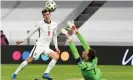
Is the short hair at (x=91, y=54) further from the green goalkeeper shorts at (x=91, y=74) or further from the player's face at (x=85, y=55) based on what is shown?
the green goalkeeper shorts at (x=91, y=74)

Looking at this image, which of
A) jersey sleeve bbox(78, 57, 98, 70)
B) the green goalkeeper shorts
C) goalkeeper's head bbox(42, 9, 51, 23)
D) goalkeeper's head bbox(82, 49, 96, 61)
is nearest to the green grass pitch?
goalkeeper's head bbox(42, 9, 51, 23)

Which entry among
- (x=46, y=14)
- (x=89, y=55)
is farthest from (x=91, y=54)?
(x=46, y=14)

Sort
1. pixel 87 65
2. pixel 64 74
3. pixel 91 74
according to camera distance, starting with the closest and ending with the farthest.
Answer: pixel 87 65 < pixel 91 74 < pixel 64 74

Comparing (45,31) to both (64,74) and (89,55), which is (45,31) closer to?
(89,55)

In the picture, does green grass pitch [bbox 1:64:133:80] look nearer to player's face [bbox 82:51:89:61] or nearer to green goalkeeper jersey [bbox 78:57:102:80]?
green goalkeeper jersey [bbox 78:57:102:80]

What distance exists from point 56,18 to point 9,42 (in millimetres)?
5592

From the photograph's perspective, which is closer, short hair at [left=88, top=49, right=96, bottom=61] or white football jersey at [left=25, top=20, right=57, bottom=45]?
short hair at [left=88, top=49, right=96, bottom=61]

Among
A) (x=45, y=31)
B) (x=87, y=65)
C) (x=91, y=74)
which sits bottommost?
(x=91, y=74)

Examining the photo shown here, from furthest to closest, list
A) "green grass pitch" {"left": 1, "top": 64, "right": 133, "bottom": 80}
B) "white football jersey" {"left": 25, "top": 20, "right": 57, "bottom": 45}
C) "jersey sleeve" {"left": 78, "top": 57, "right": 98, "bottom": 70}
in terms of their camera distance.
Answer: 1. "green grass pitch" {"left": 1, "top": 64, "right": 133, "bottom": 80}
2. "white football jersey" {"left": 25, "top": 20, "right": 57, "bottom": 45}
3. "jersey sleeve" {"left": 78, "top": 57, "right": 98, "bottom": 70}

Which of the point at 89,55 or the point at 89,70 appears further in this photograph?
the point at 89,70

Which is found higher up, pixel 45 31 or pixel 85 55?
pixel 45 31

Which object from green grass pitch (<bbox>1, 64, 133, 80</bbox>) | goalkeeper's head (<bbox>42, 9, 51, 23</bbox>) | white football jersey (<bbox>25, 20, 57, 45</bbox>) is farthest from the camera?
green grass pitch (<bbox>1, 64, 133, 80</bbox>)

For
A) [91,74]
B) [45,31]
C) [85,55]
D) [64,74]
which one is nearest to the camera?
[85,55]

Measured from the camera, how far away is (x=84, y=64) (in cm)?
1037
